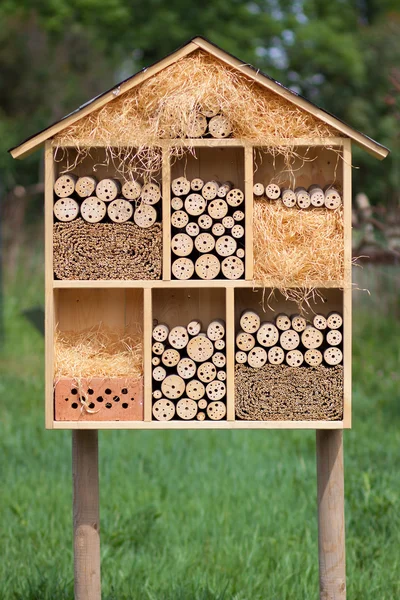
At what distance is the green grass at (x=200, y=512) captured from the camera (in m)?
4.37

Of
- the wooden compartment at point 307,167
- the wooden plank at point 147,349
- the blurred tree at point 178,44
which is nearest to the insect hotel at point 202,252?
the wooden plank at point 147,349

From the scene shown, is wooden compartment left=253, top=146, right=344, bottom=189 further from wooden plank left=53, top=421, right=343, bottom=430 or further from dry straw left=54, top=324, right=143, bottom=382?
wooden plank left=53, top=421, right=343, bottom=430

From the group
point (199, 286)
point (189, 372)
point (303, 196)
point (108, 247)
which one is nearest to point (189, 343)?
point (189, 372)

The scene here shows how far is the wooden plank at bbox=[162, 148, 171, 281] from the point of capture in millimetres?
3533

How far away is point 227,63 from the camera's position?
3562 millimetres

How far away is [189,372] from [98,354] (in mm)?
419

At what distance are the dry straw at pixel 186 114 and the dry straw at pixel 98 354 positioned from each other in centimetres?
Result: 76

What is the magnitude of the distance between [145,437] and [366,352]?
3576mm

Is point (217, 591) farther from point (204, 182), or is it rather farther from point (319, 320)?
point (204, 182)

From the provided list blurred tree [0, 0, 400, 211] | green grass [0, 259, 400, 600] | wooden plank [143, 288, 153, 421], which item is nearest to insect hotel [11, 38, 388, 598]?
wooden plank [143, 288, 153, 421]

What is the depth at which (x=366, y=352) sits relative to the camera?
9.95 m

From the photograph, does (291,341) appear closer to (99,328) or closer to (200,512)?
(99,328)

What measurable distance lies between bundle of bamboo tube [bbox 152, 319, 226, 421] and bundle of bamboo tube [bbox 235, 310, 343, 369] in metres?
0.10

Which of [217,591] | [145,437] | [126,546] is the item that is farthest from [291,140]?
[145,437]
